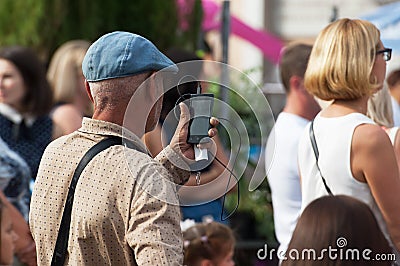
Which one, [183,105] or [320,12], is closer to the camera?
[183,105]

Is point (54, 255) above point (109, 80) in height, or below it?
below

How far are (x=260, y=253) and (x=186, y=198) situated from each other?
252cm

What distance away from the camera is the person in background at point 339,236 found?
2.71m

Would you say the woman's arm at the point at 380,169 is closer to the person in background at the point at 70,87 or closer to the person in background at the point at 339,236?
the person in background at the point at 339,236

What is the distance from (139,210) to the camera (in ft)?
7.83

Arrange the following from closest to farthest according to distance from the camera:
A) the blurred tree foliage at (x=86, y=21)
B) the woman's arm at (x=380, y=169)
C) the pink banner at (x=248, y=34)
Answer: the woman's arm at (x=380, y=169) < the blurred tree foliage at (x=86, y=21) < the pink banner at (x=248, y=34)

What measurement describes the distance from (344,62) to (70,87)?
2.40m

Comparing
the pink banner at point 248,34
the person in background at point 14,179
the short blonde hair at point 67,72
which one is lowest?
the pink banner at point 248,34

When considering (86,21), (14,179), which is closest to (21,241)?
(14,179)

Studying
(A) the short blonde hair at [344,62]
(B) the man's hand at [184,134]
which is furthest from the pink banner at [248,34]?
(B) the man's hand at [184,134]

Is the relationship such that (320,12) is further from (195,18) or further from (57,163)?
(57,163)

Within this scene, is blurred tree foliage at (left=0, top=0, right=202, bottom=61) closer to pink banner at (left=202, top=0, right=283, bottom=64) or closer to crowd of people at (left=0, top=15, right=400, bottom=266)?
pink banner at (left=202, top=0, right=283, bottom=64)

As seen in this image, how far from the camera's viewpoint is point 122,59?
2496 mm

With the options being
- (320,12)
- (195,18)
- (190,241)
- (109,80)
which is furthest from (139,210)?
(320,12)
